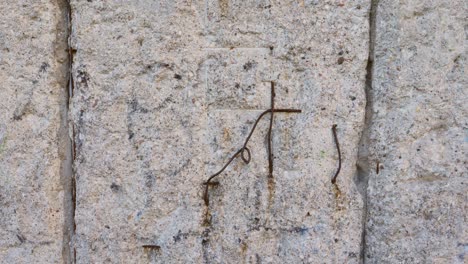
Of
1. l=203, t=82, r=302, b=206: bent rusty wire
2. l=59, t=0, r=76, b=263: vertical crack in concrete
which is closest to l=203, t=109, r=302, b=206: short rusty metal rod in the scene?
l=203, t=82, r=302, b=206: bent rusty wire

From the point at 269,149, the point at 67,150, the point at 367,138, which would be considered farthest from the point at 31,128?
the point at 367,138

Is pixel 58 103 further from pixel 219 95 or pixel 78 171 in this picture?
pixel 219 95

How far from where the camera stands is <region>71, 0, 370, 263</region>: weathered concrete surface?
1333mm

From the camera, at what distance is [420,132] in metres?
A: 1.31

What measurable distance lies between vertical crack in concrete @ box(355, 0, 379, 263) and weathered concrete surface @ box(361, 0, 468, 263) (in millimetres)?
12

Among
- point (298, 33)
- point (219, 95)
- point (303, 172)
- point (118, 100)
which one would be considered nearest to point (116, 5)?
point (118, 100)

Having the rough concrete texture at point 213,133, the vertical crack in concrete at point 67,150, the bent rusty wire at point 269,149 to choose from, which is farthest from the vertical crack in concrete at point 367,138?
the vertical crack in concrete at point 67,150

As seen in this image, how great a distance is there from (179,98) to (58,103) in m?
0.33

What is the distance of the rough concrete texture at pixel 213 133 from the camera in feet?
4.36

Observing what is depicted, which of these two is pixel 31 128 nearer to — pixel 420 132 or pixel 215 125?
pixel 215 125

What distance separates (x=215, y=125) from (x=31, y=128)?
491mm

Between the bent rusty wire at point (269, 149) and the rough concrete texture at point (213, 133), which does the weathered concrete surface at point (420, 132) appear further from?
the bent rusty wire at point (269, 149)

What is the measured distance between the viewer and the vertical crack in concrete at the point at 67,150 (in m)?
1.37

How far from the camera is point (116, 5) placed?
1.33m
